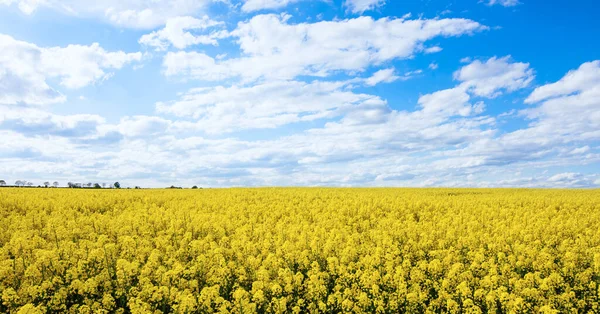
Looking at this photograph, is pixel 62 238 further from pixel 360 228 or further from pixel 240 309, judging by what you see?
pixel 360 228

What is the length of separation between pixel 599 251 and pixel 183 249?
39.1 feet

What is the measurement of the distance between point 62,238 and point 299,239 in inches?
306

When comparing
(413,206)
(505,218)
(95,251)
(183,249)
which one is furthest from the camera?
(413,206)

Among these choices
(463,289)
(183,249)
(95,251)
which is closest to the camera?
(463,289)

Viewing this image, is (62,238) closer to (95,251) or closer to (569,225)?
(95,251)

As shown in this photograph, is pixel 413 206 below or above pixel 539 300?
above

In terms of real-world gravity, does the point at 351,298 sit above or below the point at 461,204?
below

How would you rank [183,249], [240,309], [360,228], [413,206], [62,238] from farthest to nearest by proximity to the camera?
[413,206], [360,228], [62,238], [183,249], [240,309]

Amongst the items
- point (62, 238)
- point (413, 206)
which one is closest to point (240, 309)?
point (62, 238)

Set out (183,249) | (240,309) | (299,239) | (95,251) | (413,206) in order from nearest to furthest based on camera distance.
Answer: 1. (240,309)
2. (95,251)
3. (183,249)
4. (299,239)
5. (413,206)

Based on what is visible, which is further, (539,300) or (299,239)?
→ (299,239)

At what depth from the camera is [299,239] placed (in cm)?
1198

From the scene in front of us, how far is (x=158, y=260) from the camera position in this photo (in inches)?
402

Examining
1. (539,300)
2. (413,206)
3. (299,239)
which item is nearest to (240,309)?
(299,239)
